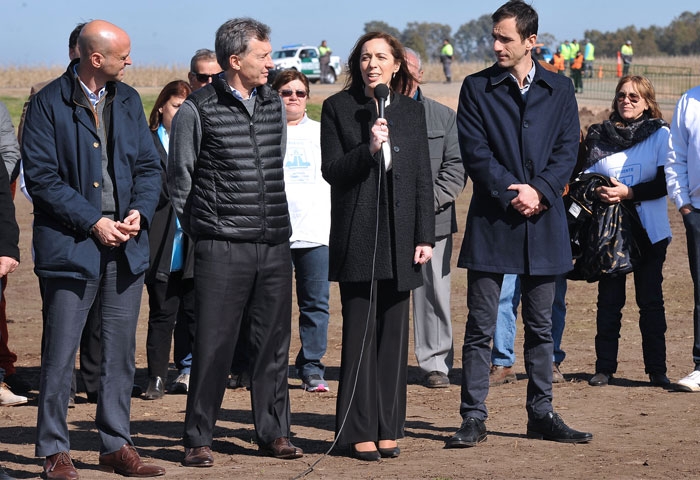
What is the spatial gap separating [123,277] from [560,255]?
255 centimetres

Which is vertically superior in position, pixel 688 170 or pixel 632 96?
pixel 632 96

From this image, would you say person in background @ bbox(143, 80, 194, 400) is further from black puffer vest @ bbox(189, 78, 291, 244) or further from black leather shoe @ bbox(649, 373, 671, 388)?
black leather shoe @ bbox(649, 373, 671, 388)

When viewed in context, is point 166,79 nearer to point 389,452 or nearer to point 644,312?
point 644,312

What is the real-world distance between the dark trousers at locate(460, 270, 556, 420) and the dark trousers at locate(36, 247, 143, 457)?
6.48ft

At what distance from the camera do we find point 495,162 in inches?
282

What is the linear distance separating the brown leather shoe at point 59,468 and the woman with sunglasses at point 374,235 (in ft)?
4.92

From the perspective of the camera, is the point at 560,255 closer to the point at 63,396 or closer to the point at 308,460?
the point at 308,460

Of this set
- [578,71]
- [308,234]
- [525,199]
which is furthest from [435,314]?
[578,71]

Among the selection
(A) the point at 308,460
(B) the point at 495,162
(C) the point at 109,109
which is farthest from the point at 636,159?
(C) the point at 109,109

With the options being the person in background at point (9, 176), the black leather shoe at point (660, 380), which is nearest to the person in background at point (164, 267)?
the person in background at point (9, 176)

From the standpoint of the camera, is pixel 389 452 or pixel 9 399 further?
pixel 9 399

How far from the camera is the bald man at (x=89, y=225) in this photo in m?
6.37

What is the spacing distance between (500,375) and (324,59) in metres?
49.1

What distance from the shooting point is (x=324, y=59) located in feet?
189
